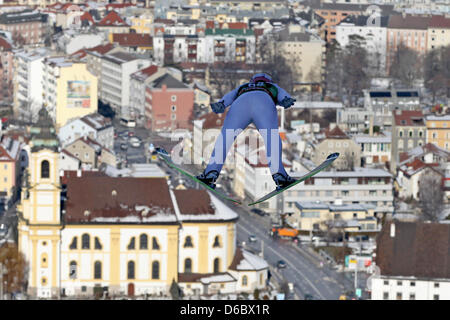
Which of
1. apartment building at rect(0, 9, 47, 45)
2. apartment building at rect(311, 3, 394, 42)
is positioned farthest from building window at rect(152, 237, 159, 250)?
apartment building at rect(311, 3, 394, 42)

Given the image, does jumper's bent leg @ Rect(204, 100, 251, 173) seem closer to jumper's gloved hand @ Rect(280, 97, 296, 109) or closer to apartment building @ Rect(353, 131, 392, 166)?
jumper's gloved hand @ Rect(280, 97, 296, 109)

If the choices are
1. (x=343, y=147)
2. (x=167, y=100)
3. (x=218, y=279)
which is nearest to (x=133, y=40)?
(x=167, y=100)

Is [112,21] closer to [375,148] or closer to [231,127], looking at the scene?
[375,148]

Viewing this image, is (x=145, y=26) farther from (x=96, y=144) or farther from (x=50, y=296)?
(x=50, y=296)

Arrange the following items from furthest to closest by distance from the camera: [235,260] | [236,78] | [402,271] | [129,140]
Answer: [236,78]
[129,140]
[235,260]
[402,271]

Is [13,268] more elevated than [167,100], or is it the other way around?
[13,268]

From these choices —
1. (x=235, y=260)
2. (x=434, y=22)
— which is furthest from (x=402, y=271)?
(x=434, y=22)
